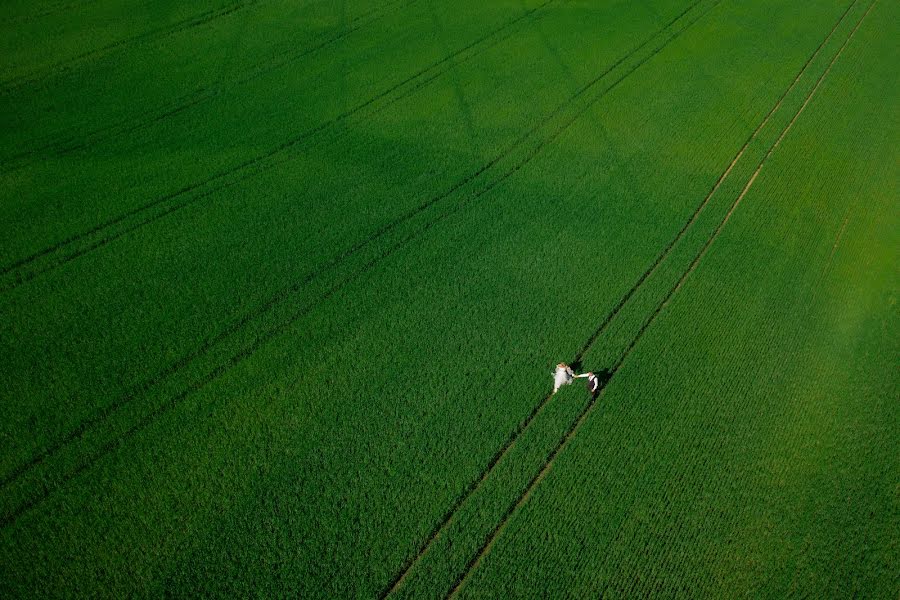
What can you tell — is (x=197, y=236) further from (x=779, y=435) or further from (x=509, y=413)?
(x=779, y=435)

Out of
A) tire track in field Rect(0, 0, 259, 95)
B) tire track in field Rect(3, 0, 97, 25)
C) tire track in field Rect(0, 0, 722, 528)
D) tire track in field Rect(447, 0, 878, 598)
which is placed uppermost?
tire track in field Rect(3, 0, 97, 25)

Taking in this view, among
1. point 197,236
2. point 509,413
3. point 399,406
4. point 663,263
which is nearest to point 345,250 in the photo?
point 197,236

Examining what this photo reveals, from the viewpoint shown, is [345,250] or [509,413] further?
[345,250]

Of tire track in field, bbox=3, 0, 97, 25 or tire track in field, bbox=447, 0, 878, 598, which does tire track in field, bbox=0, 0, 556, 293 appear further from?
tire track in field, bbox=3, 0, 97, 25

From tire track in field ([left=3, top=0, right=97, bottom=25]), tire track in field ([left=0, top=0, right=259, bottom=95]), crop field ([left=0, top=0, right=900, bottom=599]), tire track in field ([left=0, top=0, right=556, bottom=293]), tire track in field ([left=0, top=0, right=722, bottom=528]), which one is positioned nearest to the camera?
crop field ([left=0, top=0, right=900, bottom=599])

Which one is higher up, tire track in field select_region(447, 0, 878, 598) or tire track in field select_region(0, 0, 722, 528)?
tire track in field select_region(0, 0, 722, 528)

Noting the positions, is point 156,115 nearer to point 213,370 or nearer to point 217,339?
point 217,339

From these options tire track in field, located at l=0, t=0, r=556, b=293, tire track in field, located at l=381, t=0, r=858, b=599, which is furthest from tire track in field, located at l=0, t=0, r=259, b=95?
tire track in field, located at l=381, t=0, r=858, b=599
